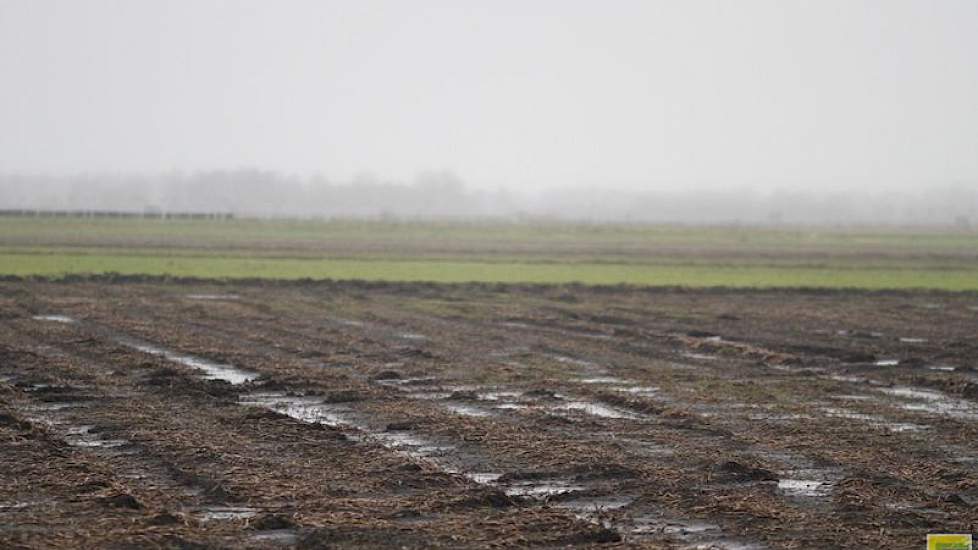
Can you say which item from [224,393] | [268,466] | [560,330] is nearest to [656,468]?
[268,466]

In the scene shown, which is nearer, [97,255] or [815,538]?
[815,538]

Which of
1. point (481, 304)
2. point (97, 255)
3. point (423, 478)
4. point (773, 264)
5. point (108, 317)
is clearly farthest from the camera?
point (773, 264)

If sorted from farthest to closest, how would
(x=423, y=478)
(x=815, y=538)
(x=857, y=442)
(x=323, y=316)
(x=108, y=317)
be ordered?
(x=323, y=316), (x=108, y=317), (x=857, y=442), (x=423, y=478), (x=815, y=538)

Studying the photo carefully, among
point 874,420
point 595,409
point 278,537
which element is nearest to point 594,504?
A: point 278,537

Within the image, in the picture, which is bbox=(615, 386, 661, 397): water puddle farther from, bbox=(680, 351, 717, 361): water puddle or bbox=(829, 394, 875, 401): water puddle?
bbox=(680, 351, 717, 361): water puddle

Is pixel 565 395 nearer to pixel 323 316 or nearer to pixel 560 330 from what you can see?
pixel 560 330

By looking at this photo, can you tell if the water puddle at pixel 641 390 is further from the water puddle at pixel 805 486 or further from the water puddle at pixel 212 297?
the water puddle at pixel 212 297

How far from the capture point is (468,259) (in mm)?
70688

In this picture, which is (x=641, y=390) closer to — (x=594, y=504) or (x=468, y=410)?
(x=468, y=410)

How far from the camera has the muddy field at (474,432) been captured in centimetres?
1257

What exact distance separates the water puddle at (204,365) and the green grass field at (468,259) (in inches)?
904

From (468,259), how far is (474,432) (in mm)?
52987

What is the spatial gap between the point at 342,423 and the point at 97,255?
157 ft

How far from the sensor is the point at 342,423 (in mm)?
18375
